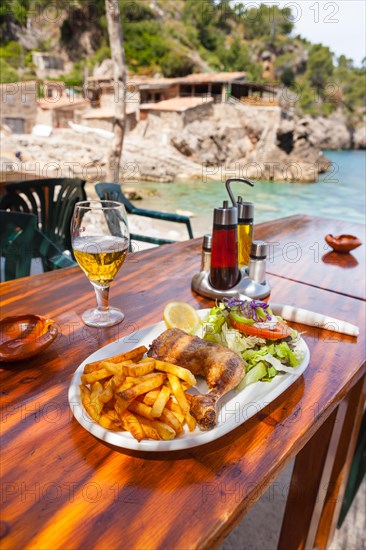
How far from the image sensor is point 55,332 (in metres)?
0.96

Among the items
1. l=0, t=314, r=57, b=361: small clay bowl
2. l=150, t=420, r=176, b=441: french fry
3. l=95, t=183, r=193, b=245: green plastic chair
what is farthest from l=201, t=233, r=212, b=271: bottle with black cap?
l=95, t=183, r=193, b=245: green plastic chair

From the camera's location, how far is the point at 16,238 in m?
1.79

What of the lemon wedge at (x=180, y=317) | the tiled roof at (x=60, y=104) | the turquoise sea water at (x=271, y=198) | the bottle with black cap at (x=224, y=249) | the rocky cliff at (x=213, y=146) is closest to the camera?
the lemon wedge at (x=180, y=317)

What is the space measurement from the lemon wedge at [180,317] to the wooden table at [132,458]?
0.48ft

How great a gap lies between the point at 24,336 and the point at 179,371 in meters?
0.48

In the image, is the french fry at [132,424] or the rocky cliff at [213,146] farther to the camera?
the rocky cliff at [213,146]

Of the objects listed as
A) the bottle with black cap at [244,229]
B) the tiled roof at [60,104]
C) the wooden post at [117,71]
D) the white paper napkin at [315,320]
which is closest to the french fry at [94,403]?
the white paper napkin at [315,320]

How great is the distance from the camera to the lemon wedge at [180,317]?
39.5 inches

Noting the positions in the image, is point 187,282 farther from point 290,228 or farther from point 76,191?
point 76,191

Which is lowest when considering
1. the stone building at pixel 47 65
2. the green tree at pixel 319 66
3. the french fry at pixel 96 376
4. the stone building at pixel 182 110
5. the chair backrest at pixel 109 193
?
the french fry at pixel 96 376

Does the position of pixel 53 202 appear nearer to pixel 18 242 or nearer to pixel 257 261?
pixel 18 242

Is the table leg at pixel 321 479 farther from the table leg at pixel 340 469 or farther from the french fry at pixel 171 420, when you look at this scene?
the french fry at pixel 171 420

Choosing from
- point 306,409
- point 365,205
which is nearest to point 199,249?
point 306,409

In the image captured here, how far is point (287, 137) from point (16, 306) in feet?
90.5
